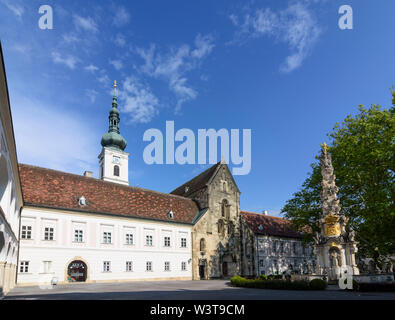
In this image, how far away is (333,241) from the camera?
24.8 m

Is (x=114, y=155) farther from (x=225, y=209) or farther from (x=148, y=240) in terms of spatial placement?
(x=148, y=240)

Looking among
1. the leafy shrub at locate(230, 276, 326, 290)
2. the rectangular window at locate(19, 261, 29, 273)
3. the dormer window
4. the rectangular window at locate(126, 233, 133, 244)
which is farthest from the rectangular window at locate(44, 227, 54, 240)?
the leafy shrub at locate(230, 276, 326, 290)

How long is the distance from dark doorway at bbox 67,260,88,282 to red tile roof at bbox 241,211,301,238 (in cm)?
2627

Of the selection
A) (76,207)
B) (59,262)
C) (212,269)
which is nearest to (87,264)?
(59,262)

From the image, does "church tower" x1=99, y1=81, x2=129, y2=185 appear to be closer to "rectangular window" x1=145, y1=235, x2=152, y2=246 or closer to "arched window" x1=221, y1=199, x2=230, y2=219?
"arched window" x1=221, y1=199, x2=230, y2=219

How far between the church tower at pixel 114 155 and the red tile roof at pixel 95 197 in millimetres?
27044

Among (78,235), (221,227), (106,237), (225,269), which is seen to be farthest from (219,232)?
(78,235)

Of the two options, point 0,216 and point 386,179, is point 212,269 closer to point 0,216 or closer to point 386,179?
point 386,179

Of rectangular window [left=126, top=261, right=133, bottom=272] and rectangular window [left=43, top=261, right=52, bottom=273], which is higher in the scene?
rectangular window [left=43, top=261, right=52, bottom=273]

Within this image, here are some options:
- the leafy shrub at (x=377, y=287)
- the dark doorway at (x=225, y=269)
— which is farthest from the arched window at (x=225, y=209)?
the leafy shrub at (x=377, y=287)

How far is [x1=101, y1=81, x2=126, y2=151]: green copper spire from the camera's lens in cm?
7300

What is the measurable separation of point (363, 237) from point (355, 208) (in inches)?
111
